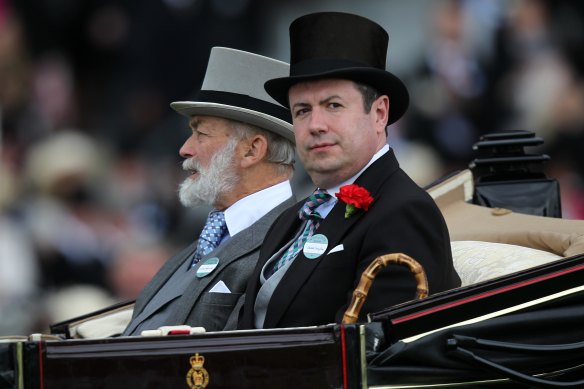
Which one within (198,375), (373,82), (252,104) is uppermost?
(252,104)

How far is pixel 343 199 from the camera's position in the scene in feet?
11.8

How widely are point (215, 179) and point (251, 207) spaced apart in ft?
0.55

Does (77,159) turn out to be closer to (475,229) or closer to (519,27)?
(519,27)

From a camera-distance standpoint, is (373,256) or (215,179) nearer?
(373,256)

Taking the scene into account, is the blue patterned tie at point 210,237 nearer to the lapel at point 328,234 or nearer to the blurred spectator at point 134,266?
the lapel at point 328,234

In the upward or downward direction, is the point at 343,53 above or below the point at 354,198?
above

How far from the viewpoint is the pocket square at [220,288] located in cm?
423

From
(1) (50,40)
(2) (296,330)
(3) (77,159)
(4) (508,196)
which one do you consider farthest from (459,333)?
(1) (50,40)

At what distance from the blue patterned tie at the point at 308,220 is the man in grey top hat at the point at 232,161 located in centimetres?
52

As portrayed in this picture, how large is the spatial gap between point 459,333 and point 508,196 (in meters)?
1.85

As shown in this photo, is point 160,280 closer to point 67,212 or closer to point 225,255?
point 225,255

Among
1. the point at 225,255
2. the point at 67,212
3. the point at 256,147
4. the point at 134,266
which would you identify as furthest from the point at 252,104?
the point at 67,212

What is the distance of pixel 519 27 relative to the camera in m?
7.66

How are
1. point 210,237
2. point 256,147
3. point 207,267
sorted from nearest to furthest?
point 207,267 → point 210,237 → point 256,147
